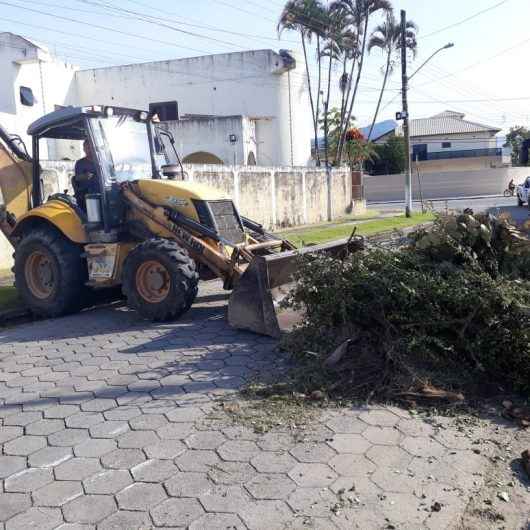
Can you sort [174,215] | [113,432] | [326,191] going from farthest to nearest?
[326,191], [174,215], [113,432]

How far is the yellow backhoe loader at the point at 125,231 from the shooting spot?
6.89 metres

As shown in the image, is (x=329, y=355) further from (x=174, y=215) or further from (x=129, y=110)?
(x=129, y=110)

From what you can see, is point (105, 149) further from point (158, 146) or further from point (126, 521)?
point (126, 521)

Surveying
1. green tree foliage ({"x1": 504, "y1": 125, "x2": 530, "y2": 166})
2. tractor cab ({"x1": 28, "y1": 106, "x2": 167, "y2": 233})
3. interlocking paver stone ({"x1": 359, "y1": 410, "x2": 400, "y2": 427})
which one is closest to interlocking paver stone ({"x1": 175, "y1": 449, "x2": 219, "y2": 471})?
interlocking paver stone ({"x1": 359, "y1": 410, "x2": 400, "y2": 427})

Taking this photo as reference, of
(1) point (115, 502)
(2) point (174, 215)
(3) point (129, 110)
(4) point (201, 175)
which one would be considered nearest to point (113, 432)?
(1) point (115, 502)

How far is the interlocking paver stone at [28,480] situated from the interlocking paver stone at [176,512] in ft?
2.60

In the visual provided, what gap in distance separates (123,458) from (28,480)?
0.56m

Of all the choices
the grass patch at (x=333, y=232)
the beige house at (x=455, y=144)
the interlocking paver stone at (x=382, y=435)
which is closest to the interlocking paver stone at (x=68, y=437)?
the interlocking paver stone at (x=382, y=435)

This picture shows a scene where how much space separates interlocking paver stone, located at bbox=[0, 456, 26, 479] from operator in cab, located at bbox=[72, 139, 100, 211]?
4529 mm

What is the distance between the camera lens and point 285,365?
523 centimetres

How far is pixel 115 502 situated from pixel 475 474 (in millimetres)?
2084

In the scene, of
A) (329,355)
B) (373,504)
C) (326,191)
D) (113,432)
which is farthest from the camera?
(326,191)

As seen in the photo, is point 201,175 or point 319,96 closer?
point 201,175

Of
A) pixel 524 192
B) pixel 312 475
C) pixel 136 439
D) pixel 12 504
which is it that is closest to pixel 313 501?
pixel 312 475
